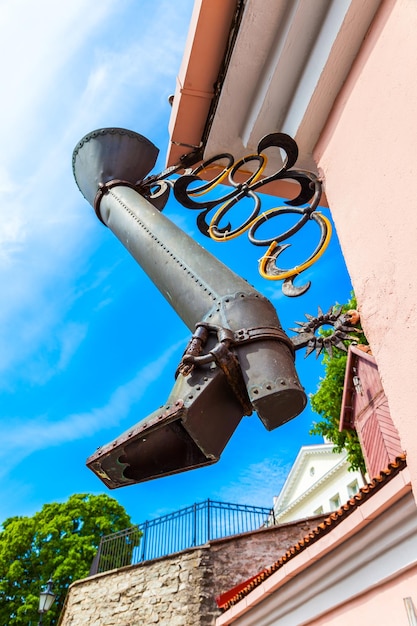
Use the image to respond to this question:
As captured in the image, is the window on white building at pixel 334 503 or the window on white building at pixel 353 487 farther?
the window on white building at pixel 334 503

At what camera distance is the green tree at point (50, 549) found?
798 inches

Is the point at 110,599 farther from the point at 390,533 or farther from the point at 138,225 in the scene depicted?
the point at 138,225

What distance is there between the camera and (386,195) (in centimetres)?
172

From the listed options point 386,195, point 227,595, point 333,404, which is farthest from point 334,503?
point 386,195

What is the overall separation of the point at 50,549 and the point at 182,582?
14198mm

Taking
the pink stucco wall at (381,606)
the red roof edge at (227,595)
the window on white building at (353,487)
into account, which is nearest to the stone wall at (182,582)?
the red roof edge at (227,595)

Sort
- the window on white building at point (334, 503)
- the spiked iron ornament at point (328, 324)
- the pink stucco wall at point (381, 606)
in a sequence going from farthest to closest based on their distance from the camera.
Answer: the window on white building at point (334, 503) < the pink stucco wall at point (381, 606) < the spiked iron ornament at point (328, 324)

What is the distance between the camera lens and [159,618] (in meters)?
10.3

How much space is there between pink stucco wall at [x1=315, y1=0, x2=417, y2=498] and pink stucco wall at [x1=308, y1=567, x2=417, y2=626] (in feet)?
10.9

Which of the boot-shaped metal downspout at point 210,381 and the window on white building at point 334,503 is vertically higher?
the window on white building at point 334,503

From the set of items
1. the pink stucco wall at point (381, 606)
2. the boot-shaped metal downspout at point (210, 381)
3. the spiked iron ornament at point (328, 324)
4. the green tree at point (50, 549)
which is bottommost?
the pink stucco wall at point (381, 606)

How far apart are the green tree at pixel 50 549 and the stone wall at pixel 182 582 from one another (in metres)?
9.50

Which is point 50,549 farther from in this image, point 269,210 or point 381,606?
point 269,210

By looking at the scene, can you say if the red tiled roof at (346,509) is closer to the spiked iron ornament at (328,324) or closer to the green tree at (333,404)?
the spiked iron ornament at (328,324)
